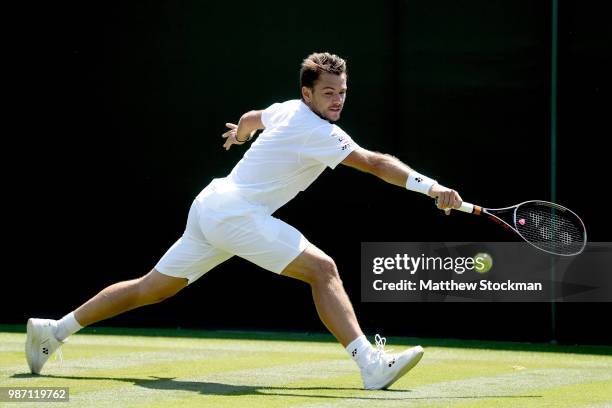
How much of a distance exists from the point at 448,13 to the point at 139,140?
2807 mm

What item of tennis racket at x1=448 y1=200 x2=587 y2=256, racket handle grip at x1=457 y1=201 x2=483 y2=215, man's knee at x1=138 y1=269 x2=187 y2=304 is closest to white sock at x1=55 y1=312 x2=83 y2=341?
man's knee at x1=138 y1=269 x2=187 y2=304

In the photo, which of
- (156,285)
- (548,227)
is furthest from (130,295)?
(548,227)

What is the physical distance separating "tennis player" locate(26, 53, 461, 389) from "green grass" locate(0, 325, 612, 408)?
0.85 ft

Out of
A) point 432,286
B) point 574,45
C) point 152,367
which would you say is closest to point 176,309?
point 432,286

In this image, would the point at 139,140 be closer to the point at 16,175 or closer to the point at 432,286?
the point at 16,175

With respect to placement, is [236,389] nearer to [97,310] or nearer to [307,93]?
[97,310]

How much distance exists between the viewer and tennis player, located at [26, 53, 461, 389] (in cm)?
600

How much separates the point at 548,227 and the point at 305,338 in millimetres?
3415

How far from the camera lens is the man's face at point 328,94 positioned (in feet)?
20.4

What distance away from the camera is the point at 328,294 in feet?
19.9

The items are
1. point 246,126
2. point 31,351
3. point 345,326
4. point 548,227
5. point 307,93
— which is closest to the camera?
point 345,326

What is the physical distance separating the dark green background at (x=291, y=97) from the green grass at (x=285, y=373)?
1.48ft

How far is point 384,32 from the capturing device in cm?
943

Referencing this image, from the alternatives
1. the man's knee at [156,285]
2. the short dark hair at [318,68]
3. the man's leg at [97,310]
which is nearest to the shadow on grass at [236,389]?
the man's leg at [97,310]
